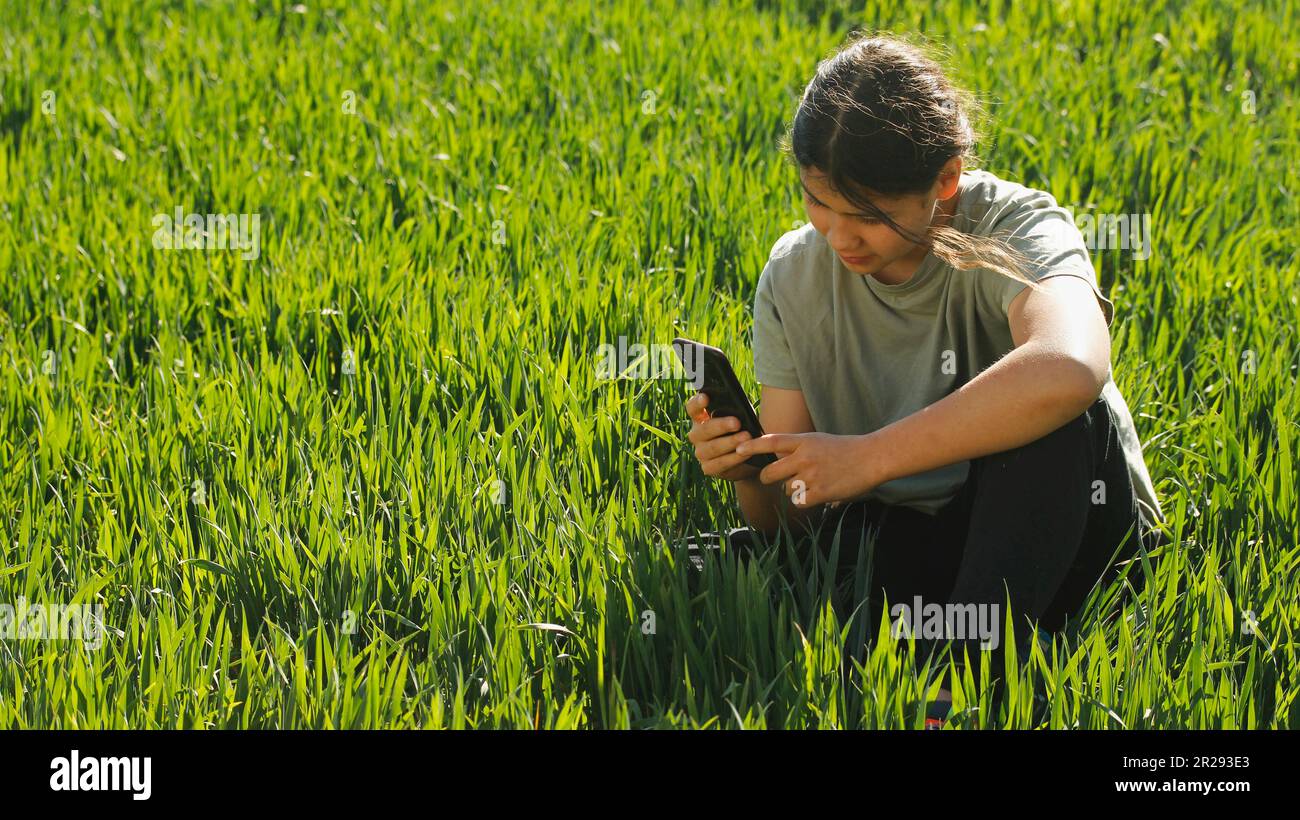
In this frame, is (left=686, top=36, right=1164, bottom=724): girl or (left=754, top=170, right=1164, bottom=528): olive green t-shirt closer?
(left=686, top=36, right=1164, bottom=724): girl

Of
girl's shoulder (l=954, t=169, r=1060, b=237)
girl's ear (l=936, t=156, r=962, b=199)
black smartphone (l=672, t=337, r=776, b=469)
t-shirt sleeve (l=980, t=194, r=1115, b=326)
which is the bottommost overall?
black smartphone (l=672, t=337, r=776, b=469)

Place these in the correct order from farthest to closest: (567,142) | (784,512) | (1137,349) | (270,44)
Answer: (270,44)
(567,142)
(1137,349)
(784,512)

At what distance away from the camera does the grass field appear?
1.80 m

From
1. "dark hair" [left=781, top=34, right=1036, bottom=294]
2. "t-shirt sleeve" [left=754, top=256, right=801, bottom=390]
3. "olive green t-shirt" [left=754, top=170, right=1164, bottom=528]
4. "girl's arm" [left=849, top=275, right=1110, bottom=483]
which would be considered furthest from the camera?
"t-shirt sleeve" [left=754, top=256, right=801, bottom=390]

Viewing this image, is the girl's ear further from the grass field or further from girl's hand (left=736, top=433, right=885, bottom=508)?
the grass field

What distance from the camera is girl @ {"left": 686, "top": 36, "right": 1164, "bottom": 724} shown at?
70.2 inches

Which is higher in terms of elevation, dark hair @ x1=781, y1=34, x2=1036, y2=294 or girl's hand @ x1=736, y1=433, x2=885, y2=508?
dark hair @ x1=781, y1=34, x2=1036, y2=294

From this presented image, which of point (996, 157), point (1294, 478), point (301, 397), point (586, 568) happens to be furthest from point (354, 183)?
point (1294, 478)

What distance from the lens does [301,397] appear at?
2.59 meters

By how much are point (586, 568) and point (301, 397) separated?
0.89 meters

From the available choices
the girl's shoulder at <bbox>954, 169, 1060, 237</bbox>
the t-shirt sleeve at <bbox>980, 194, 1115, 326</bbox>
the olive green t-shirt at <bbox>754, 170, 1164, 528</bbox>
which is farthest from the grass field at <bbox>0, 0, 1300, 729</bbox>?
the girl's shoulder at <bbox>954, 169, 1060, 237</bbox>

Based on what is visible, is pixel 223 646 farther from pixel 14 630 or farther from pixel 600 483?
pixel 600 483

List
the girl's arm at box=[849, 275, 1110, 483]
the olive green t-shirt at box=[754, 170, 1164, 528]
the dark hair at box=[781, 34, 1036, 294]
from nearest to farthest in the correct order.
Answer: the girl's arm at box=[849, 275, 1110, 483] → the dark hair at box=[781, 34, 1036, 294] → the olive green t-shirt at box=[754, 170, 1164, 528]

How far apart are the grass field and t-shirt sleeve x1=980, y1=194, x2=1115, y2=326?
0.47 meters
